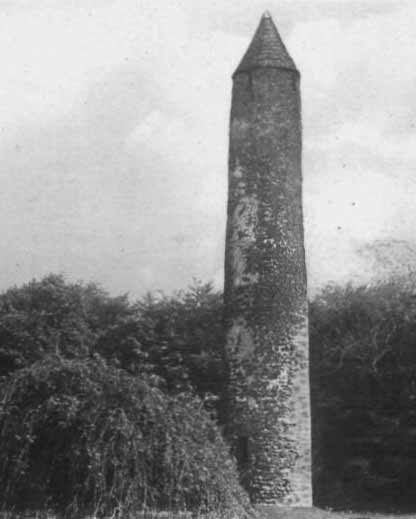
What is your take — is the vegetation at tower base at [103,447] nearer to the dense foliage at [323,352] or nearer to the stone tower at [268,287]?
the stone tower at [268,287]

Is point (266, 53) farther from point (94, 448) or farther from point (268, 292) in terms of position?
point (94, 448)

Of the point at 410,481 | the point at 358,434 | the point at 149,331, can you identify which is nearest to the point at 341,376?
the point at 358,434

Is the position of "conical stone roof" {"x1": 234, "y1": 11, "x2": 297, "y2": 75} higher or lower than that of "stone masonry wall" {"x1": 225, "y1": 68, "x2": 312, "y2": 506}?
higher

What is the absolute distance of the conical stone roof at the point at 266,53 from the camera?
24078 millimetres

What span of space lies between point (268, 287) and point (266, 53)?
20.5 feet

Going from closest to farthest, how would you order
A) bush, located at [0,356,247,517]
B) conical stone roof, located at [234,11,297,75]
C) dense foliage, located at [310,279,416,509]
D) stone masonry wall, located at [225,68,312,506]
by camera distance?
bush, located at [0,356,247,517]
stone masonry wall, located at [225,68,312,506]
conical stone roof, located at [234,11,297,75]
dense foliage, located at [310,279,416,509]

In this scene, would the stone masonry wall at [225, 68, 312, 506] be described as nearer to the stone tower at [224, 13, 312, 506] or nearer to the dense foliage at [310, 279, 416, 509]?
the stone tower at [224, 13, 312, 506]

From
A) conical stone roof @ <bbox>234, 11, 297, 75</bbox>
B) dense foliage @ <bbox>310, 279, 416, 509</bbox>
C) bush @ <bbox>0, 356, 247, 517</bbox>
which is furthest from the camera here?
dense foliage @ <bbox>310, 279, 416, 509</bbox>

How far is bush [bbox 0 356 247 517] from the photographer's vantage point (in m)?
14.3

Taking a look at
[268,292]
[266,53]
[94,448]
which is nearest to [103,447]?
[94,448]

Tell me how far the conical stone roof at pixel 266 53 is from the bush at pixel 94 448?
11.4 m

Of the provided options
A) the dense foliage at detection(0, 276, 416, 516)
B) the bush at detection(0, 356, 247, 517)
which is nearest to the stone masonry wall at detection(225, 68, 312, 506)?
the dense foliage at detection(0, 276, 416, 516)

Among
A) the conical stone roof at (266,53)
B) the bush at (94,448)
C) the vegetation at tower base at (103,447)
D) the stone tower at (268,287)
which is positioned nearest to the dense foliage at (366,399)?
the stone tower at (268,287)

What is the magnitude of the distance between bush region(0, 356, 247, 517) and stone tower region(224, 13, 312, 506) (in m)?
6.94
